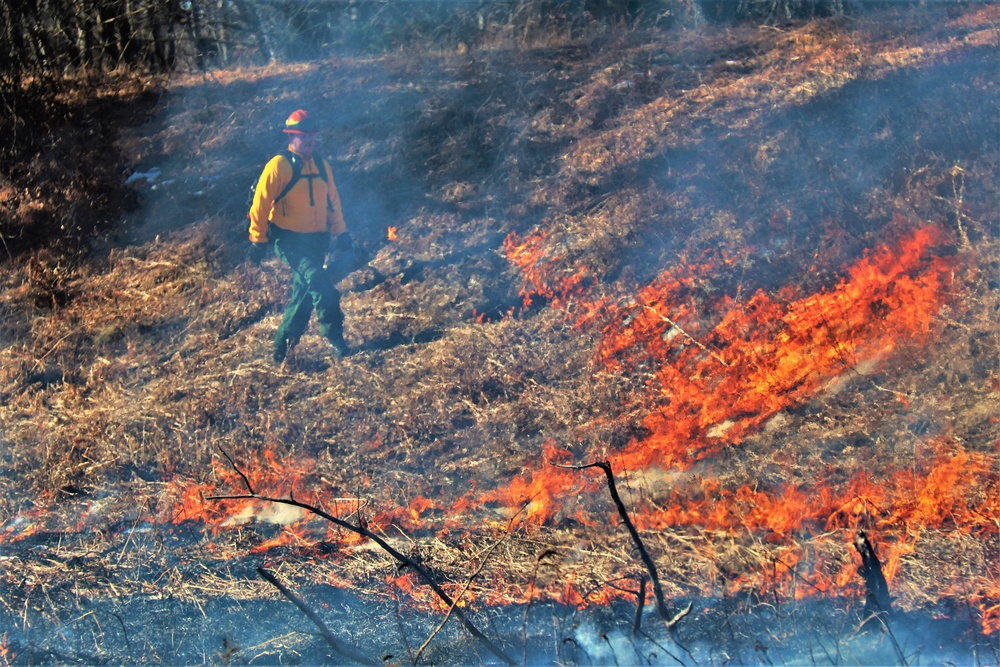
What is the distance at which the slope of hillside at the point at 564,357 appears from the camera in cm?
484

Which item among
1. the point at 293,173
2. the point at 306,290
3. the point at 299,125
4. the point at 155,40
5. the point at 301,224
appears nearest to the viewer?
the point at 299,125

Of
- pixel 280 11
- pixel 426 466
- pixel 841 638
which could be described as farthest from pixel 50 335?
pixel 841 638

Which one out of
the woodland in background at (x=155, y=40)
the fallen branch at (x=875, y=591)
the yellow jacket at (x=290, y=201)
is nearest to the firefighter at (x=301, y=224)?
the yellow jacket at (x=290, y=201)

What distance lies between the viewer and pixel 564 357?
266 inches

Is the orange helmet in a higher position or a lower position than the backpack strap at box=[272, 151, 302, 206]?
higher

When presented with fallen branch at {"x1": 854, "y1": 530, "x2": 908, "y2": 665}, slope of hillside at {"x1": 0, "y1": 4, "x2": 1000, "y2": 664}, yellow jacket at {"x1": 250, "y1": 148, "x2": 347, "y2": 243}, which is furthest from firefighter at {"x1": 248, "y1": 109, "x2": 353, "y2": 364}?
fallen branch at {"x1": 854, "y1": 530, "x2": 908, "y2": 665}

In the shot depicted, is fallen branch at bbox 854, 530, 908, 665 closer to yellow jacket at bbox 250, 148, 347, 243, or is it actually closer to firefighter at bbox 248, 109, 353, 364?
firefighter at bbox 248, 109, 353, 364

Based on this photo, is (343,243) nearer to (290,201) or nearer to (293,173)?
(290,201)

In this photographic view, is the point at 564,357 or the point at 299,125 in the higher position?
the point at 299,125

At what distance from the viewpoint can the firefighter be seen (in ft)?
20.5

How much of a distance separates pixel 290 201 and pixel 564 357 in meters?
2.60

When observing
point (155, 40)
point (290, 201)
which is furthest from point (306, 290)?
point (155, 40)

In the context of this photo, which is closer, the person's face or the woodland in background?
the person's face

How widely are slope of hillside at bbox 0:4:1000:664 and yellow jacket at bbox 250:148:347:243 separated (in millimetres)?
1251
